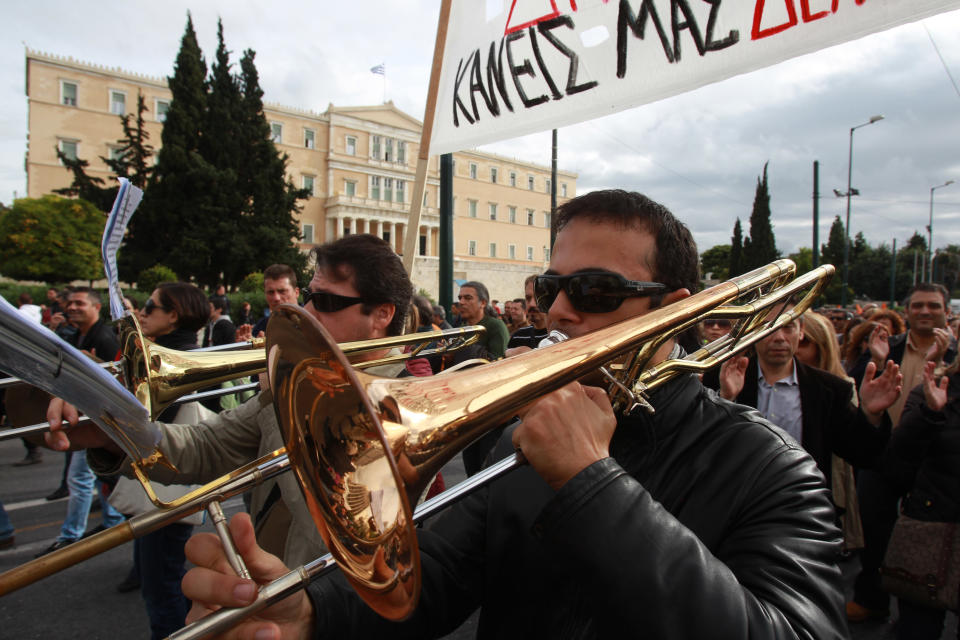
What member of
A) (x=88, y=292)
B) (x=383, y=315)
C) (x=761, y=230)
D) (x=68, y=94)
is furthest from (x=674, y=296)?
(x=68, y=94)

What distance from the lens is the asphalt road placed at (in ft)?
10.7

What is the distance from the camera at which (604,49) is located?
2461 mm

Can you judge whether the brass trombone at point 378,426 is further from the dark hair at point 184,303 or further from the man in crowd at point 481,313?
the man in crowd at point 481,313

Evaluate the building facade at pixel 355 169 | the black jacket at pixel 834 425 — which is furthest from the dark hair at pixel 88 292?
the building facade at pixel 355 169

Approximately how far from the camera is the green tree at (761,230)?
1415 inches

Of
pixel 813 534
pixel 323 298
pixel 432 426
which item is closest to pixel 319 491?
pixel 432 426

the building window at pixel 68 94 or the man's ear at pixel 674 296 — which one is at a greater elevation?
the building window at pixel 68 94

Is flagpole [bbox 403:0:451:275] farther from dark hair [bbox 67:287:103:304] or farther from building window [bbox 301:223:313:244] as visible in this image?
building window [bbox 301:223:313:244]

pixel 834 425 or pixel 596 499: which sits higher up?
pixel 596 499

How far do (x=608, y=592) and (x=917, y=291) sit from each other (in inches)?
179

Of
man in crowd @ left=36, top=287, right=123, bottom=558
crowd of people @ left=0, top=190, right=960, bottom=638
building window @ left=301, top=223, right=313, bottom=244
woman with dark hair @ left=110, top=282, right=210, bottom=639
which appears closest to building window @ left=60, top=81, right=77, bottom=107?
building window @ left=301, top=223, right=313, bottom=244

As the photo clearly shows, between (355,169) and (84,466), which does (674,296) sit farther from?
(355,169)

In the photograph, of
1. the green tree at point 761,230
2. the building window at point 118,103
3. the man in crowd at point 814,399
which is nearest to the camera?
the man in crowd at point 814,399

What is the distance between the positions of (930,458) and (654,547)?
2.42 m
